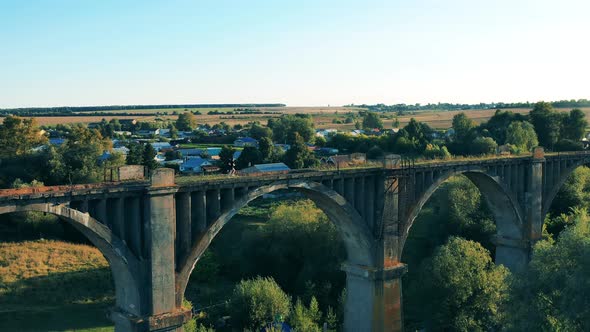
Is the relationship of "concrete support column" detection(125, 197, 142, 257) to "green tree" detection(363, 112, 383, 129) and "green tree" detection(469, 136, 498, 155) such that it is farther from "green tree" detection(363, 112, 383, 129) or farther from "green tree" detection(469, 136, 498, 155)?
"green tree" detection(363, 112, 383, 129)

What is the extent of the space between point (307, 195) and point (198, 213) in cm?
696

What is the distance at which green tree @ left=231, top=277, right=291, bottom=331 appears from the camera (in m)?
34.7

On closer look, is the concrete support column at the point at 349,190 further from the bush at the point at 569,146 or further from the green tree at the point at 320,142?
the green tree at the point at 320,142

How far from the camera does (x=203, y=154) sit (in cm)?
9181

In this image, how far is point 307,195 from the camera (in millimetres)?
28641

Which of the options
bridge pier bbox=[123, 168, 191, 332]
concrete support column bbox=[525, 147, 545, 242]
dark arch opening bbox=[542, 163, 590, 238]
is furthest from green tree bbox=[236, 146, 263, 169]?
bridge pier bbox=[123, 168, 191, 332]

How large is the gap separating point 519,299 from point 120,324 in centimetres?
1686

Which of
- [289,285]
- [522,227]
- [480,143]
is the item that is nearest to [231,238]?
[289,285]

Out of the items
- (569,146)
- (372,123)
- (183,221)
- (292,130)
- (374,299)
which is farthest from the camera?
(372,123)

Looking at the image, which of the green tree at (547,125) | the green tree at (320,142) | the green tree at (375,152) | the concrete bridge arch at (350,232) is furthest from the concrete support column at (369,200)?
the green tree at (320,142)

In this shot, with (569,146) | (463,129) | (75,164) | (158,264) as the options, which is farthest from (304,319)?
(463,129)

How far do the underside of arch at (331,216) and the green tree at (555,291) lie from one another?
26.8ft

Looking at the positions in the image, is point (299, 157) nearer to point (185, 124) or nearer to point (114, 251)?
point (114, 251)

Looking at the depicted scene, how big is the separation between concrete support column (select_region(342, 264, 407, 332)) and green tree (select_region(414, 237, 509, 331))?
2.62 metres
